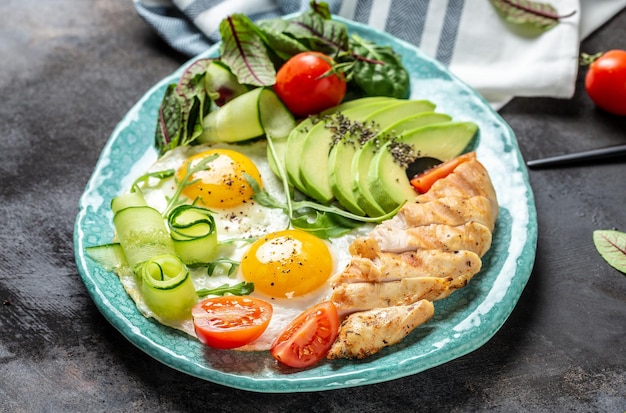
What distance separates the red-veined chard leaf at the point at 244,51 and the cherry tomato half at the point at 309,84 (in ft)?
0.42

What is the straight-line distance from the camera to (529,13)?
6.93 metres

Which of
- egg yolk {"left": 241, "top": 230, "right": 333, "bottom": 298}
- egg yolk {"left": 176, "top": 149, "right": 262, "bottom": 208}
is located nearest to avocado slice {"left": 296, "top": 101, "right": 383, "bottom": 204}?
egg yolk {"left": 176, "top": 149, "right": 262, "bottom": 208}

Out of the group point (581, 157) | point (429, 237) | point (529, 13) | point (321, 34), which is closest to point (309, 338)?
point (429, 237)

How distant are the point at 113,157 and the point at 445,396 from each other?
2.93 m

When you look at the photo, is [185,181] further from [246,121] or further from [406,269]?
[406,269]

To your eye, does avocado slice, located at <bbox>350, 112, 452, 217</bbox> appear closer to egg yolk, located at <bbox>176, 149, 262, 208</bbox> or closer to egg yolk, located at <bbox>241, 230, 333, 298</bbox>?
egg yolk, located at <bbox>241, 230, 333, 298</bbox>

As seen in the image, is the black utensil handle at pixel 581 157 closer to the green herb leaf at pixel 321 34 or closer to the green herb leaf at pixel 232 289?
the green herb leaf at pixel 321 34

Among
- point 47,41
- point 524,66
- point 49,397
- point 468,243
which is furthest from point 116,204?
point 524,66

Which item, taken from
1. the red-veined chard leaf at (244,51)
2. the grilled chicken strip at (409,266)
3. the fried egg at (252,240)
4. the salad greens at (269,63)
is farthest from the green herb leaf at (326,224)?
the red-veined chard leaf at (244,51)

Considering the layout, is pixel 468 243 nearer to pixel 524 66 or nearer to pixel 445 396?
pixel 445 396

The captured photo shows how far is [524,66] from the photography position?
22.1 ft

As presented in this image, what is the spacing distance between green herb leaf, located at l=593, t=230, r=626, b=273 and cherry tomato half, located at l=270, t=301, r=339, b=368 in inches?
82.5

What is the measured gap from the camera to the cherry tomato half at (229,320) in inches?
169

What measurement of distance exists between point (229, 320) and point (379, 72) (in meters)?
2.56
